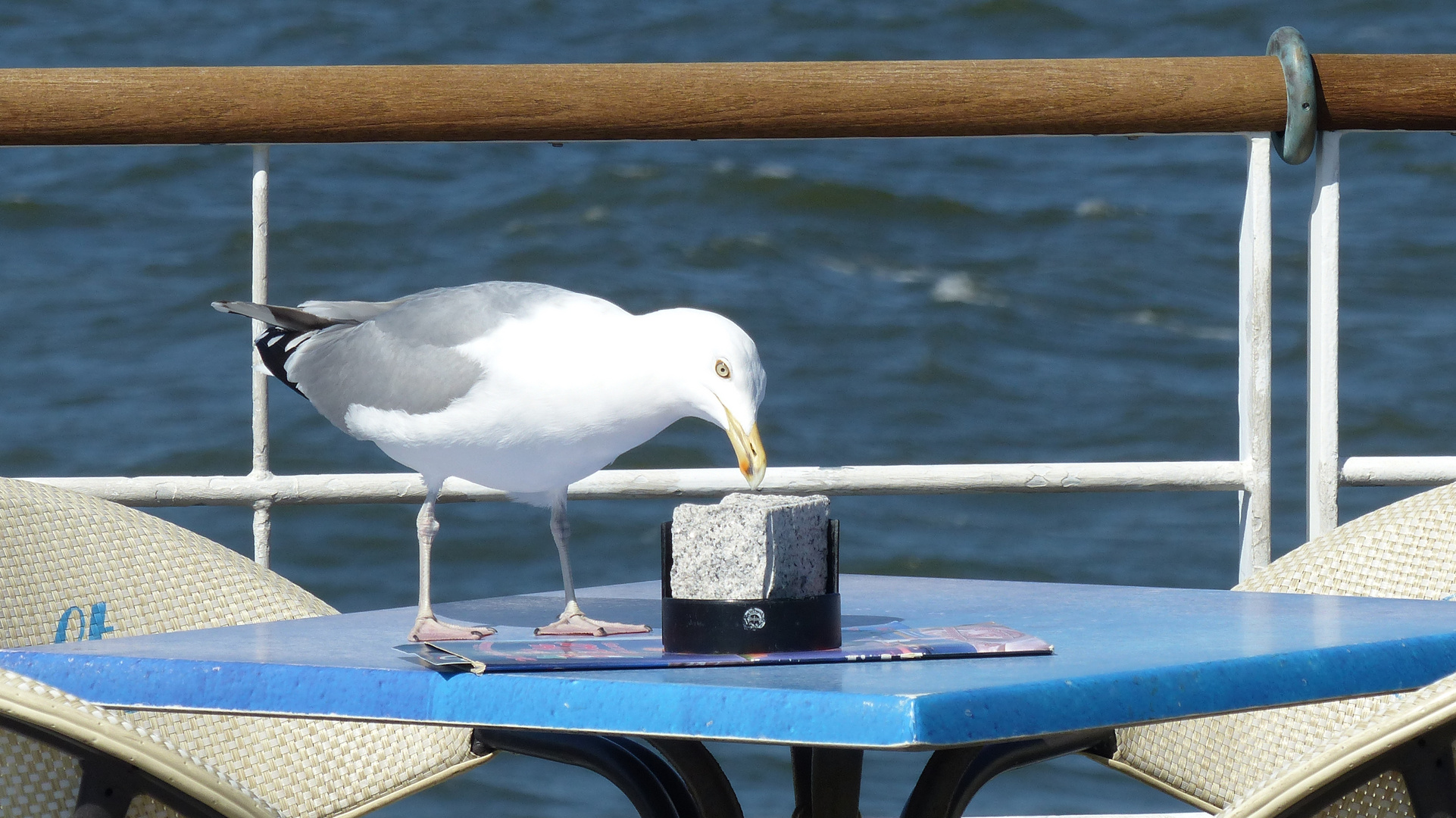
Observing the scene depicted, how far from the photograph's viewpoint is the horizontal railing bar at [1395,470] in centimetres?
169

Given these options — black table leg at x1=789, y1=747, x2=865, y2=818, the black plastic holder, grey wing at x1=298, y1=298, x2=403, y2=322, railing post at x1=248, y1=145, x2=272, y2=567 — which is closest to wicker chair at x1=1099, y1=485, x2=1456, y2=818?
black table leg at x1=789, y1=747, x2=865, y2=818

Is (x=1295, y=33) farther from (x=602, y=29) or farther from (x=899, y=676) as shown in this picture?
(x=602, y=29)

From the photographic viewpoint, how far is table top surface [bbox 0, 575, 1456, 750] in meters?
0.77

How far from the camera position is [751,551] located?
0.95 metres

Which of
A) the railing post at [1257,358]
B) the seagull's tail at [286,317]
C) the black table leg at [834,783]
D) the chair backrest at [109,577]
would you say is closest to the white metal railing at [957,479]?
the railing post at [1257,358]

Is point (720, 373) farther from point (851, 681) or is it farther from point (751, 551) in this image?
point (851, 681)

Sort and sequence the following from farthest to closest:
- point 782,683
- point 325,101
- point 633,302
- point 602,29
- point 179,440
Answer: point 602,29, point 633,302, point 179,440, point 325,101, point 782,683

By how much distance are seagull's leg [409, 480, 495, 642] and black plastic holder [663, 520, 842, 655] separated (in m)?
0.17

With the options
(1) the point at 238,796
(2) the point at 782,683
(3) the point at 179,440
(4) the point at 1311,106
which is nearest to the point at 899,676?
(2) the point at 782,683

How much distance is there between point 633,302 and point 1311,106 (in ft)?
24.2

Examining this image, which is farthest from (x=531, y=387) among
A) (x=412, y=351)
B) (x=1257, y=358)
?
(x=1257, y=358)

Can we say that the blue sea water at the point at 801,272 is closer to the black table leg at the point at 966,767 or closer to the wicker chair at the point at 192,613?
the wicker chair at the point at 192,613

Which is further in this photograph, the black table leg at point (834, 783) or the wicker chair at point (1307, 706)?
the wicker chair at point (1307, 706)

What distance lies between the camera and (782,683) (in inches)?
32.0
